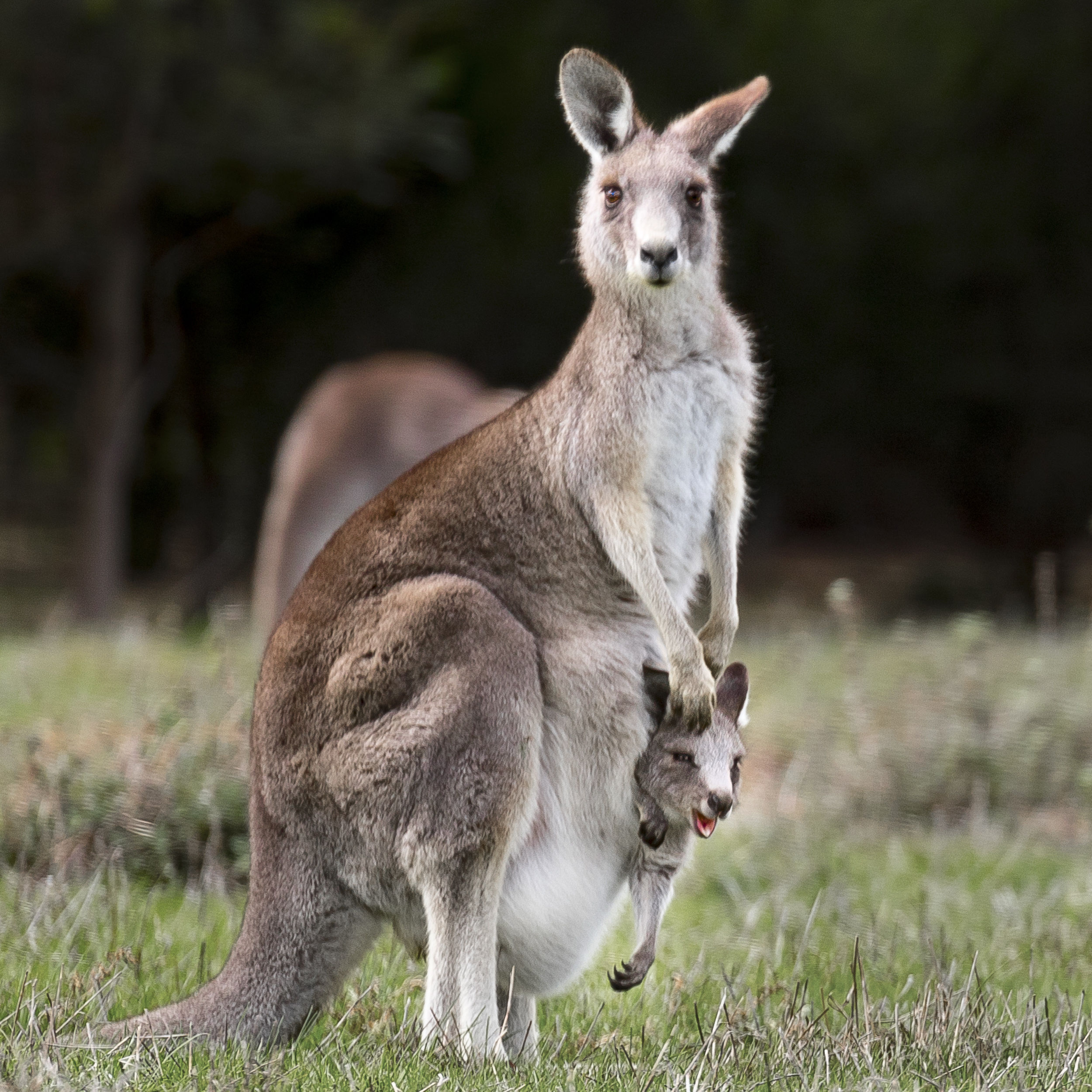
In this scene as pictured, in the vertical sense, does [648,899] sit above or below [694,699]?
below

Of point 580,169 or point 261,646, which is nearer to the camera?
point 261,646

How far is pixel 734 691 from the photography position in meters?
3.23

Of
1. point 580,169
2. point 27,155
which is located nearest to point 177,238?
point 27,155

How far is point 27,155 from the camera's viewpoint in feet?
35.0

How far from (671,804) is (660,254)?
1.05 meters

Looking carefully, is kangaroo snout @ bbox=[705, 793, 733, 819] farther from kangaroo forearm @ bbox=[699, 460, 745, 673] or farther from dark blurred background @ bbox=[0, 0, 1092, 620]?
dark blurred background @ bbox=[0, 0, 1092, 620]

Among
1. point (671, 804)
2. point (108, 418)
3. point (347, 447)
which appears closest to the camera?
point (671, 804)

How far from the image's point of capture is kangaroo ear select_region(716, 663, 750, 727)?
3213mm

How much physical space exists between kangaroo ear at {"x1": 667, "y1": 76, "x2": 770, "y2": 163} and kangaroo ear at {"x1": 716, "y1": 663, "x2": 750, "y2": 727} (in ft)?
3.46

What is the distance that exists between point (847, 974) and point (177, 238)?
30.7 ft

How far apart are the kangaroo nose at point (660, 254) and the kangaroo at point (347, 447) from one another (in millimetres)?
4007

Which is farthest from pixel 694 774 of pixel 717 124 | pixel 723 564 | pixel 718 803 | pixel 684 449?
pixel 717 124

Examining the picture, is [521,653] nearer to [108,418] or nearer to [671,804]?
[671,804]

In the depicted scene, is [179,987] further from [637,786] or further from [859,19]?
[859,19]
